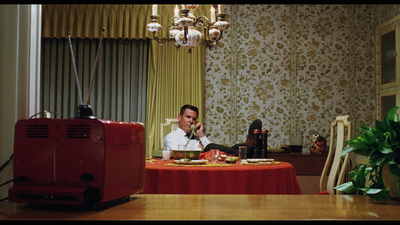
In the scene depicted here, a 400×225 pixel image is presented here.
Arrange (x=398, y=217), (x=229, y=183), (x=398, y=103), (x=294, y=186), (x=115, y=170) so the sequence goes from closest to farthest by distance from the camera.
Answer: (x=398, y=217) → (x=115, y=170) → (x=229, y=183) → (x=294, y=186) → (x=398, y=103)

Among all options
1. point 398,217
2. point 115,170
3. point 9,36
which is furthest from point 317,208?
point 9,36

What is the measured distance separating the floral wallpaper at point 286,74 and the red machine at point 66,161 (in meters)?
4.13

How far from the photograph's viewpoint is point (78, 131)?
1054mm

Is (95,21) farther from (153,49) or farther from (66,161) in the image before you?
(66,161)

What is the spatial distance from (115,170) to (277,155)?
3.74 m

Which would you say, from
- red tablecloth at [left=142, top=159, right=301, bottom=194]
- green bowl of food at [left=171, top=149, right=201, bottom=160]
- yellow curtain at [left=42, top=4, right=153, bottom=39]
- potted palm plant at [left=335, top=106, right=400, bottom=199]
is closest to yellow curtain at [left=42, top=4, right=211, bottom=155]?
yellow curtain at [left=42, top=4, right=153, bottom=39]

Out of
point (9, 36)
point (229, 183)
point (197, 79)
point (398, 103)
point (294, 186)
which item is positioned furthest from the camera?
point (197, 79)

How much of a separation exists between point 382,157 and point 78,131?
0.82 m

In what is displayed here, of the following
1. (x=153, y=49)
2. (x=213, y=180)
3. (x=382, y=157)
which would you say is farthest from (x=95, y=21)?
(x=382, y=157)

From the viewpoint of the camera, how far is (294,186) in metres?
2.79

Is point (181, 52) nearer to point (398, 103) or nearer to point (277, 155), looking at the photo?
point (277, 155)

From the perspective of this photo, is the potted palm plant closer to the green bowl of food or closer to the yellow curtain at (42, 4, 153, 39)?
the green bowl of food

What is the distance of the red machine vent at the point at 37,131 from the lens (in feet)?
3.48

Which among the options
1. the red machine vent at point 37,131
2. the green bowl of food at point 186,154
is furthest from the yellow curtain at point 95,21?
the red machine vent at point 37,131
